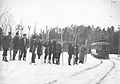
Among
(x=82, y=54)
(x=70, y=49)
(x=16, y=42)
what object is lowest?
(x=82, y=54)

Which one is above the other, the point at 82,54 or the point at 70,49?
the point at 70,49

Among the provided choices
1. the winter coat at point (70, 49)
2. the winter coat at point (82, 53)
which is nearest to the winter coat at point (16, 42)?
the winter coat at point (70, 49)

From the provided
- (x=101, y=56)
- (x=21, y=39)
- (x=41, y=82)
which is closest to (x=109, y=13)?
(x=41, y=82)

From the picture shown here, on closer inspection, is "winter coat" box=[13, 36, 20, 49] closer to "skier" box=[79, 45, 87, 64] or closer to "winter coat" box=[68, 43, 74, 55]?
"winter coat" box=[68, 43, 74, 55]

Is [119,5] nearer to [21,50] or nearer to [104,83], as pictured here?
[104,83]

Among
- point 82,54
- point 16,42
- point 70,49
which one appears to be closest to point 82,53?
point 82,54

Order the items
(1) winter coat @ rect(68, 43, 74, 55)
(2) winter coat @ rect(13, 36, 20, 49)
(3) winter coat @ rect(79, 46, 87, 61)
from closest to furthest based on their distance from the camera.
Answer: (2) winter coat @ rect(13, 36, 20, 49) < (1) winter coat @ rect(68, 43, 74, 55) < (3) winter coat @ rect(79, 46, 87, 61)

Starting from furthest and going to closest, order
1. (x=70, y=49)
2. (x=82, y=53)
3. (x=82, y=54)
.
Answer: (x=82, y=53)
(x=82, y=54)
(x=70, y=49)

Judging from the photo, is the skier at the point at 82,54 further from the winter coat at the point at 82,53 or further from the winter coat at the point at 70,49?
the winter coat at the point at 70,49

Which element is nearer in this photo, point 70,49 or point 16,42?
point 16,42

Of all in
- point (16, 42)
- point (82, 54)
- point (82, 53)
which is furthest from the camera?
point (82, 53)

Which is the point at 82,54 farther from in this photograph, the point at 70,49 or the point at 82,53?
the point at 70,49

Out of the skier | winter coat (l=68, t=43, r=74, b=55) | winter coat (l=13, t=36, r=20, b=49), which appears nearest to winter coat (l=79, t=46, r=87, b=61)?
the skier

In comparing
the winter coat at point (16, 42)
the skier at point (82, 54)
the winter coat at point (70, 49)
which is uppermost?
the winter coat at point (16, 42)
